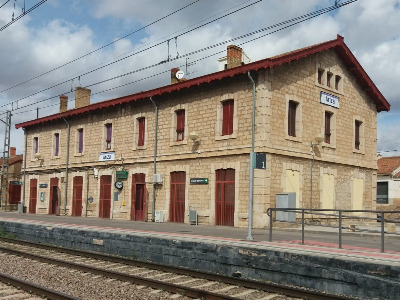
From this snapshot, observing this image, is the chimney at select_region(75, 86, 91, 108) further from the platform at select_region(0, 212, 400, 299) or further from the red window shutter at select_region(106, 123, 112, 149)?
the platform at select_region(0, 212, 400, 299)

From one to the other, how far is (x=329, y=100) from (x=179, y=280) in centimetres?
1403

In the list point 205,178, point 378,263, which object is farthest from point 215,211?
point 378,263

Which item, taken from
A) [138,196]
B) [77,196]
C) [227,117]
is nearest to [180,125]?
[227,117]

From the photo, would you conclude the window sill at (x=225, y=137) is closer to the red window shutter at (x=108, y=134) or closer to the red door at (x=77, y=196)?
the red window shutter at (x=108, y=134)

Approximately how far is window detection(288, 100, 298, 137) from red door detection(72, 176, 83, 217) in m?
13.3

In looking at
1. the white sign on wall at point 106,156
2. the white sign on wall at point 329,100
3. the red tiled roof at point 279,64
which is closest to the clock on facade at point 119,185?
the white sign on wall at point 106,156

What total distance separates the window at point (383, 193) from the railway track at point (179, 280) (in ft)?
76.9

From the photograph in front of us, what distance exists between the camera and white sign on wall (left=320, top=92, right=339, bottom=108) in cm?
2088

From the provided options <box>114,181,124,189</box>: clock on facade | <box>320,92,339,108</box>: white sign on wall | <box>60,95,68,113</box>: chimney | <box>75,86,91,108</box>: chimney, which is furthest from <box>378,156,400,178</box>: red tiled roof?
<box>60,95,68,113</box>: chimney

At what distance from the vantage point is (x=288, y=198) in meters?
14.1

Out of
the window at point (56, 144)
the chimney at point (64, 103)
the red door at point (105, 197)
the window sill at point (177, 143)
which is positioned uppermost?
the chimney at point (64, 103)

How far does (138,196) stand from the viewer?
22.8 meters

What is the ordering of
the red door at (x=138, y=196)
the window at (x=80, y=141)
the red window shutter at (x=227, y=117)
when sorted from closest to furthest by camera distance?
the red window shutter at (x=227, y=117)
the red door at (x=138, y=196)
the window at (x=80, y=141)

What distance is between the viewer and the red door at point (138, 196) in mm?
22594
